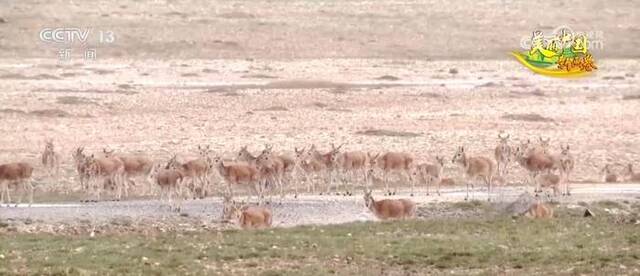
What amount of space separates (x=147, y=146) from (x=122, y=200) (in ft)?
22.9

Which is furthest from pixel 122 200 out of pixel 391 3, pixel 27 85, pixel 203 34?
pixel 391 3

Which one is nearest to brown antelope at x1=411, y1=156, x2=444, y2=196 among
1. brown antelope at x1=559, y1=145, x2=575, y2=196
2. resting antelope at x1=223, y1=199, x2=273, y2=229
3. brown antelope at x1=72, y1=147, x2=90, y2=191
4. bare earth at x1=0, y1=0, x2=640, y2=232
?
bare earth at x1=0, y1=0, x2=640, y2=232

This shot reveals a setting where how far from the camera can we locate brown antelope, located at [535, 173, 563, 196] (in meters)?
25.7

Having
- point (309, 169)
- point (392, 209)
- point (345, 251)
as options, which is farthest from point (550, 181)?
point (345, 251)

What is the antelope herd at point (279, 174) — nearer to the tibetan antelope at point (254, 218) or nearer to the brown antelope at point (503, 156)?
the brown antelope at point (503, 156)

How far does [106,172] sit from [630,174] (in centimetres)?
1174

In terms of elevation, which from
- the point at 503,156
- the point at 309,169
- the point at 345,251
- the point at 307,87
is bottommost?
the point at 345,251

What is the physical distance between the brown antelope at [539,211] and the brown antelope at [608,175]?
6661mm

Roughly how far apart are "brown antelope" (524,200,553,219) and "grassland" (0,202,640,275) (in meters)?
1.68

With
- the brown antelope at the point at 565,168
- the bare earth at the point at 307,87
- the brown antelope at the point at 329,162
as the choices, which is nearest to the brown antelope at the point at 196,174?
the bare earth at the point at 307,87

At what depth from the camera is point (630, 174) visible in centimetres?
2916

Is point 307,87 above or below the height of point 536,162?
above

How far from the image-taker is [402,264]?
16.5 meters

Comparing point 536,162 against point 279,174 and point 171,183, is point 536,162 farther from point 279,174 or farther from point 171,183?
point 171,183
